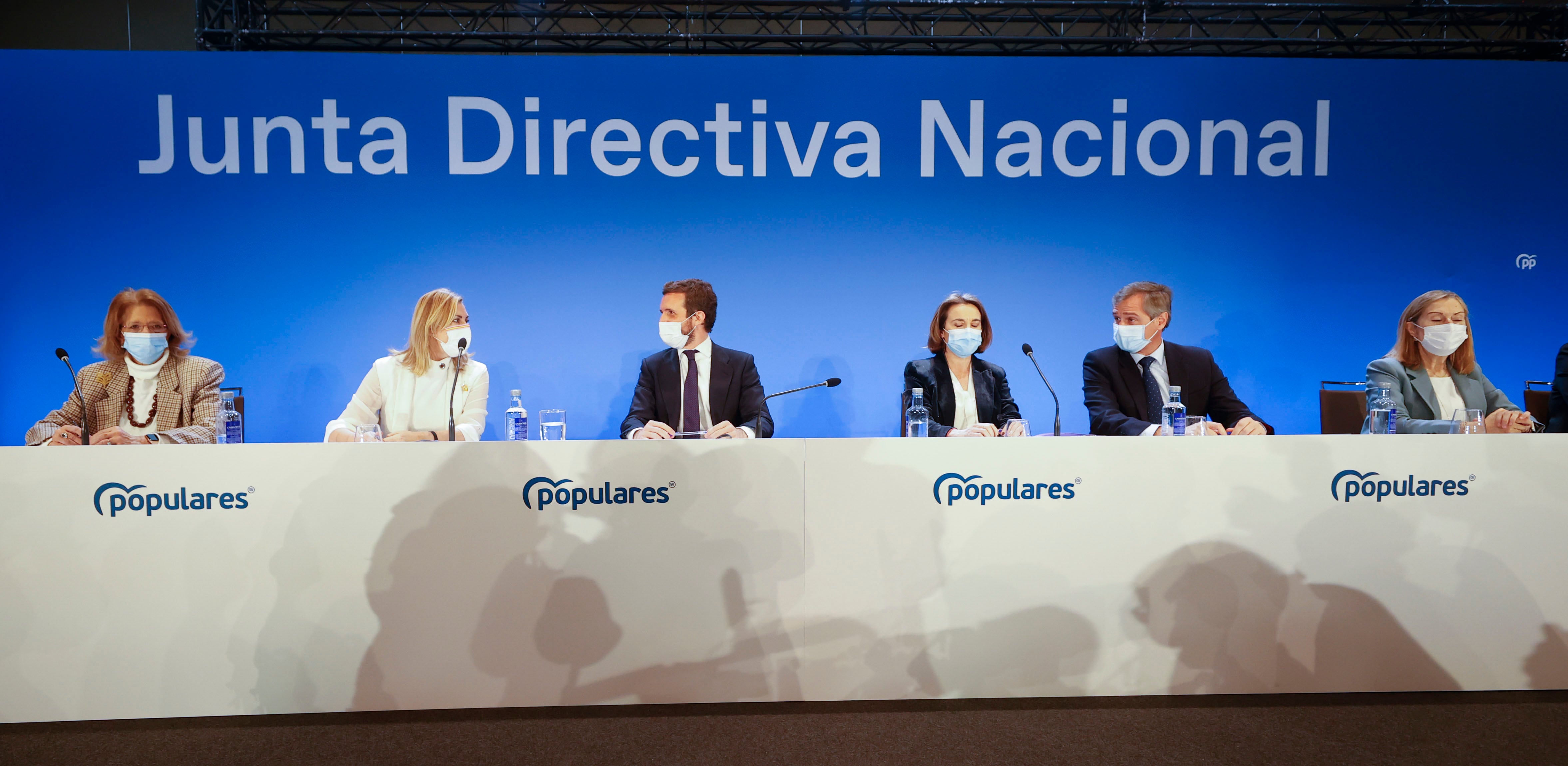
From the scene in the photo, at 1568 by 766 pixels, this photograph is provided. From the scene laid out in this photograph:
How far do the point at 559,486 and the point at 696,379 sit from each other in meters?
1.45

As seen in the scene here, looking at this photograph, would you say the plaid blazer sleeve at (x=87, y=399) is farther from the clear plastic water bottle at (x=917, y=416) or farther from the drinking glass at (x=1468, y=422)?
the drinking glass at (x=1468, y=422)

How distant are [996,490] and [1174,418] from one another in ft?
2.56

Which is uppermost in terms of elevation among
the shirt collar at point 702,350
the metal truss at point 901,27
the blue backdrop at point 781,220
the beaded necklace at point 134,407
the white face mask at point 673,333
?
the metal truss at point 901,27

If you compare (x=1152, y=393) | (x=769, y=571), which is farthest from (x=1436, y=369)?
(x=769, y=571)

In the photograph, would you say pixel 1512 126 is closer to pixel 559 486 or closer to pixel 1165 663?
pixel 1165 663

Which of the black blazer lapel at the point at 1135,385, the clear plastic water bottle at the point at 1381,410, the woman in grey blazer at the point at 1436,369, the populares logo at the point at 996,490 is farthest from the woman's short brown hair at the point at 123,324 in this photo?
the woman in grey blazer at the point at 1436,369

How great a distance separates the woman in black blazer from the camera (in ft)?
10.2

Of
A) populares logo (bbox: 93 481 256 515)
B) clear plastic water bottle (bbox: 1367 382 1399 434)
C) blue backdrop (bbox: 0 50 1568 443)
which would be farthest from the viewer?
blue backdrop (bbox: 0 50 1568 443)

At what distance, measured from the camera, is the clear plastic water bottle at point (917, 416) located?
107 inches

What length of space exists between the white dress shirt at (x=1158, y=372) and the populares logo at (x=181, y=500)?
2.78 m

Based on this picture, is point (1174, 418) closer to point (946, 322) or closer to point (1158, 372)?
point (1158, 372)

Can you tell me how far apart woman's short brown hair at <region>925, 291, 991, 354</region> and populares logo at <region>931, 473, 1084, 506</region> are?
123 cm

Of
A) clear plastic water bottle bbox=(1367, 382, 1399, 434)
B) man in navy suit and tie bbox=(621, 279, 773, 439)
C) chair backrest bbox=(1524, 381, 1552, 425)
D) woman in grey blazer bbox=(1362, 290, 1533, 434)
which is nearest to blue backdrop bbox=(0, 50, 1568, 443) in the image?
chair backrest bbox=(1524, 381, 1552, 425)

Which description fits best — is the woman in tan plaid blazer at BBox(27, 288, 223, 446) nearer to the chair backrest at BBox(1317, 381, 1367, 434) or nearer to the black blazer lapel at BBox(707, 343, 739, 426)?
the black blazer lapel at BBox(707, 343, 739, 426)
